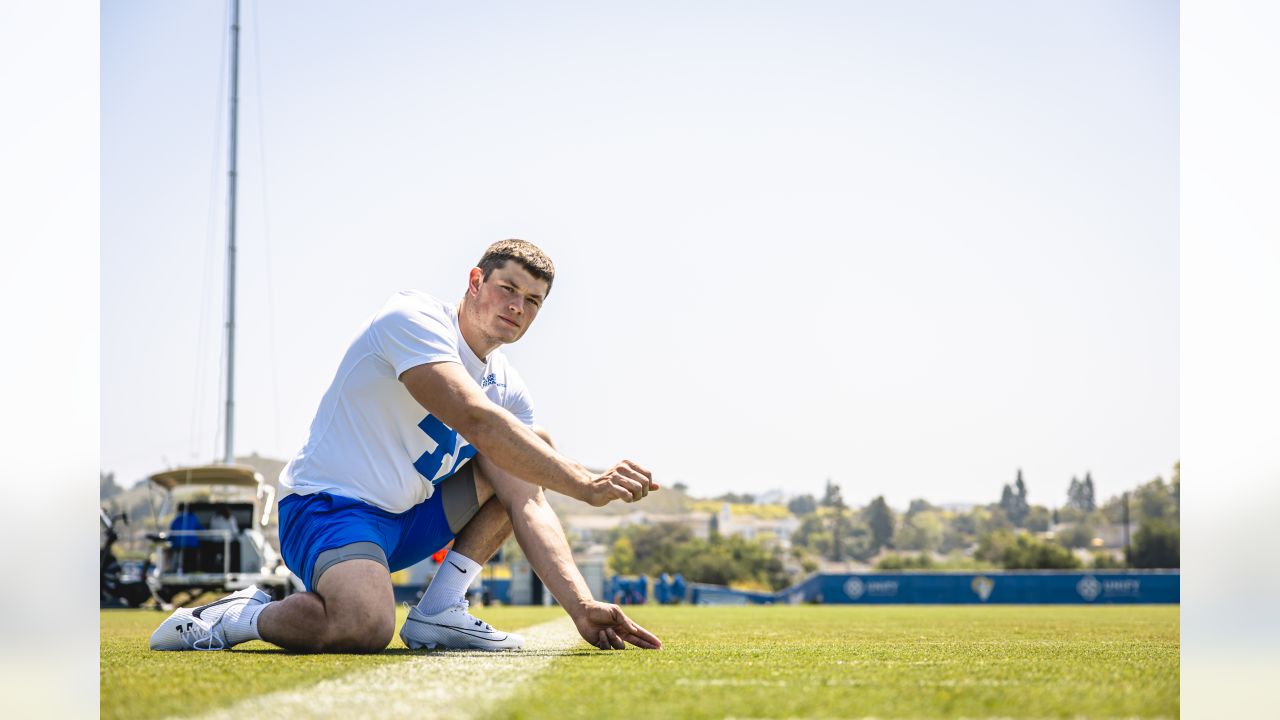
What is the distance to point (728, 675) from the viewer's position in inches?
96.3

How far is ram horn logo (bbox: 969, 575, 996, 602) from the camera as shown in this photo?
103 feet

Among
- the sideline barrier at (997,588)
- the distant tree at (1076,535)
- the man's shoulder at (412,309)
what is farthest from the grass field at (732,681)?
the distant tree at (1076,535)

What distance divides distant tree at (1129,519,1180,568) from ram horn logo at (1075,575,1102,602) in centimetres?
3950

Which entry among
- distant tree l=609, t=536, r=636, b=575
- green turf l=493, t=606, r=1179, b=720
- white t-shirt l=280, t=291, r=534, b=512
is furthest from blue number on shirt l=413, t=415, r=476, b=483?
distant tree l=609, t=536, r=636, b=575

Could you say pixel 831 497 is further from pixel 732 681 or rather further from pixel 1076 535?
pixel 732 681

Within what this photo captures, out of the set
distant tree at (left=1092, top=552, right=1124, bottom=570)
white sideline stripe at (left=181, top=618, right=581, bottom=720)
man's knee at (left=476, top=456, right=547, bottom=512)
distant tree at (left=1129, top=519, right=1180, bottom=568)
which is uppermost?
man's knee at (left=476, top=456, right=547, bottom=512)

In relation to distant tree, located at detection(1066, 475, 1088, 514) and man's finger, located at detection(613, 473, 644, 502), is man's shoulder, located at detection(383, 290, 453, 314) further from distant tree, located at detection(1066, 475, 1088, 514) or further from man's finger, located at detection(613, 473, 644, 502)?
distant tree, located at detection(1066, 475, 1088, 514)

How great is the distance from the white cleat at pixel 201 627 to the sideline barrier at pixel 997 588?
28441 mm

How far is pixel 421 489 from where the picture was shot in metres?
3.55

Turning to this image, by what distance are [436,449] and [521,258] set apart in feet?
2.16

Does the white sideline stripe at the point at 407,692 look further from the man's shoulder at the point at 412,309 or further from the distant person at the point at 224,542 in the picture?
the distant person at the point at 224,542

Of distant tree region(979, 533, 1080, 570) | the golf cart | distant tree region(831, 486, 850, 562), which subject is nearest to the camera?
the golf cart

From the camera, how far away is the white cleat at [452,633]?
11.5 ft

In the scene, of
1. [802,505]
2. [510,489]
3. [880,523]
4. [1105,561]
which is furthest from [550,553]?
[802,505]
